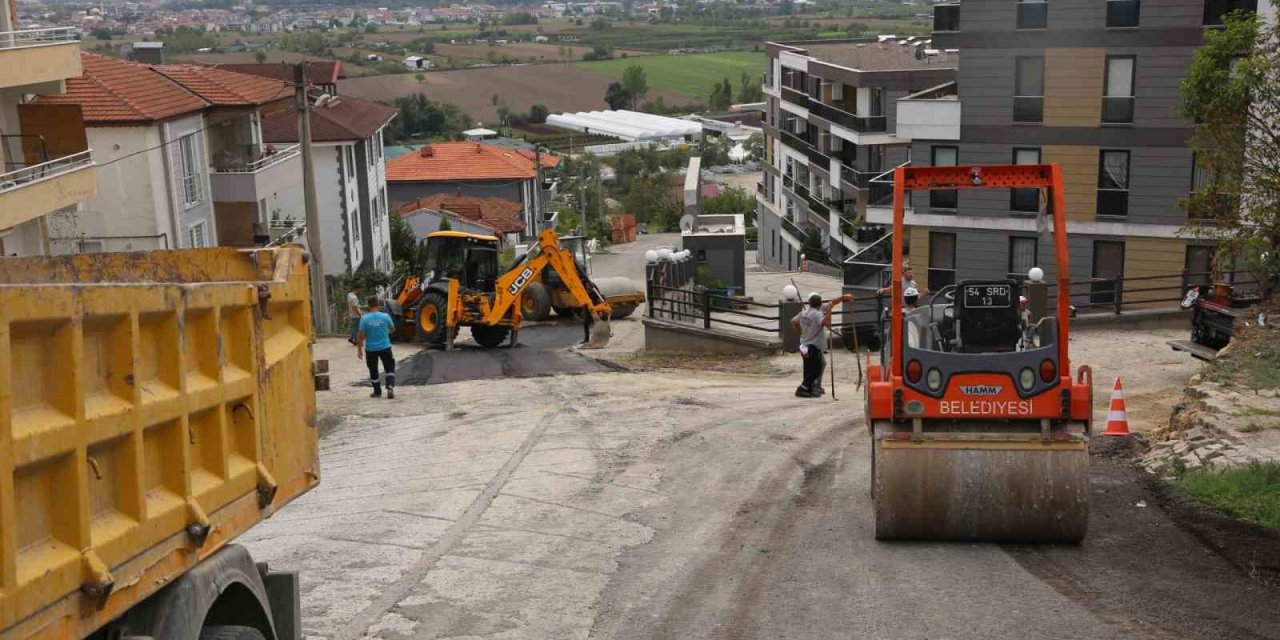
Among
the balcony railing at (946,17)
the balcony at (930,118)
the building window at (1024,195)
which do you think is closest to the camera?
the building window at (1024,195)

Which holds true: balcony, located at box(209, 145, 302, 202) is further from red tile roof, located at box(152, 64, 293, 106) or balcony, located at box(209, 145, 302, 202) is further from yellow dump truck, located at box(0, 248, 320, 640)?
yellow dump truck, located at box(0, 248, 320, 640)

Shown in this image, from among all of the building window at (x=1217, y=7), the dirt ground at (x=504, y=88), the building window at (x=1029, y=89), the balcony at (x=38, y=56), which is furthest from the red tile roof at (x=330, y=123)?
the dirt ground at (x=504, y=88)

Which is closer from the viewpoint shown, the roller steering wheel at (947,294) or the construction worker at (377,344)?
the roller steering wheel at (947,294)

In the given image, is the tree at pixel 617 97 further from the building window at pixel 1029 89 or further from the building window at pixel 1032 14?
the building window at pixel 1029 89

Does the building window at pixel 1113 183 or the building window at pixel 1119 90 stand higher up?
the building window at pixel 1119 90

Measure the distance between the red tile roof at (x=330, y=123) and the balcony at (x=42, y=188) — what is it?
19.9 m

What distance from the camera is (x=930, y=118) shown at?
3441cm

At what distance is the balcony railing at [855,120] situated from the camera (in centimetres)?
5006

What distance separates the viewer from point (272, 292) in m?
7.18

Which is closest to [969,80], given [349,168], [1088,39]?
[1088,39]

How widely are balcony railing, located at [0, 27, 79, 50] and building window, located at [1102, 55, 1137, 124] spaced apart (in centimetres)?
2181

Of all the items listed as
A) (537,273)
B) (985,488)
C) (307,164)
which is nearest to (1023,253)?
(537,273)

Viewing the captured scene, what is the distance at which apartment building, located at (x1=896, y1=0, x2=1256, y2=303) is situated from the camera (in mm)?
31219

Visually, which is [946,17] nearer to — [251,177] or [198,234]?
[251,177]
